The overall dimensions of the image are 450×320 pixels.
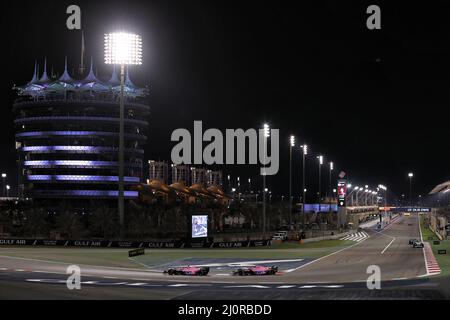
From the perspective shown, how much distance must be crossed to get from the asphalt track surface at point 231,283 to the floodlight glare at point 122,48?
22484 millimetres

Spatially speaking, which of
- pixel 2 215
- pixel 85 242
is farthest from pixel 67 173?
pixel 85 242

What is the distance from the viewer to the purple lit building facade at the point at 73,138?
15288 centimetres

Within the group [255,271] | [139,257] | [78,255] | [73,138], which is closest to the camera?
[255,271]

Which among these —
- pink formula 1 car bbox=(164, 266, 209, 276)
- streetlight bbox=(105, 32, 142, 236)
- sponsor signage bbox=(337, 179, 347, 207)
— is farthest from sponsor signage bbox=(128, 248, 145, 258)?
sponsor signage bbox=(337, 179, 347, 207)

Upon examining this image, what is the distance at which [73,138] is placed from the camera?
505 ft

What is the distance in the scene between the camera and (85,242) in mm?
78125

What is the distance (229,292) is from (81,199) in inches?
4888

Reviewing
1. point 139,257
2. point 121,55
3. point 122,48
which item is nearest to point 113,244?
point 139,257

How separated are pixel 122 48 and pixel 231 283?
32.0 m

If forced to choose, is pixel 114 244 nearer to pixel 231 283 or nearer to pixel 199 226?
pixel 199 226

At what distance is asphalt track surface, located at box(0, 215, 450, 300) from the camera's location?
33.2m

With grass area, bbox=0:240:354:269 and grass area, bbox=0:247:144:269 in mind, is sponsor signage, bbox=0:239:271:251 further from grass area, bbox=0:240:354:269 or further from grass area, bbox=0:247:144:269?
grass area, bbox=0:247:144:269

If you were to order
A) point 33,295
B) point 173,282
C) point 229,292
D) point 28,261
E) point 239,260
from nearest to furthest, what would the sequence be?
point 33,295, point 229,292, point 173,282, point 28,261, point 239,260
